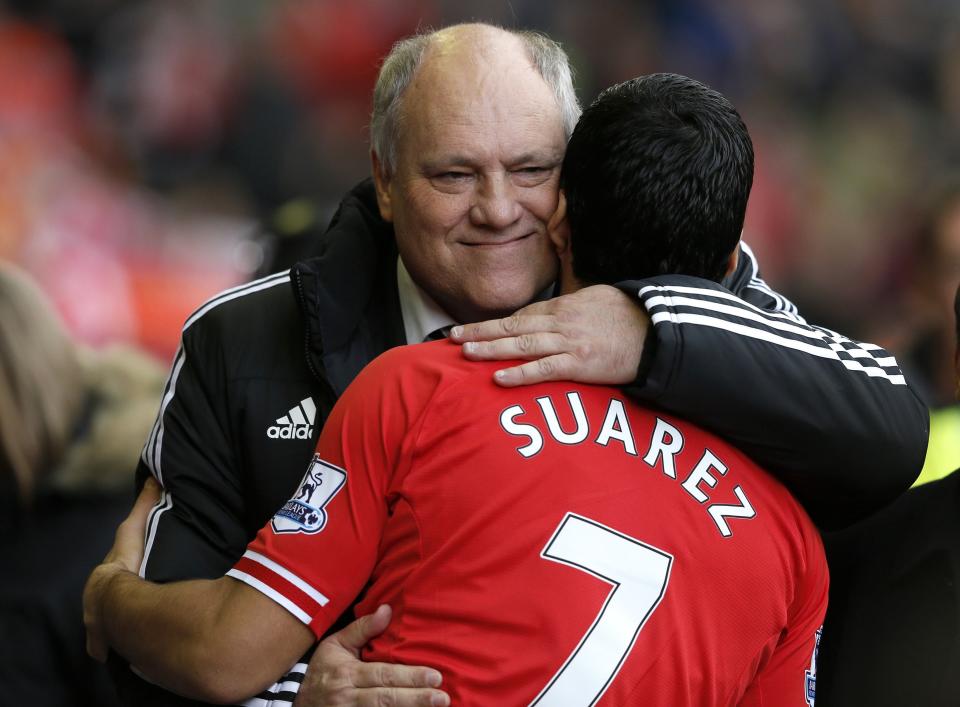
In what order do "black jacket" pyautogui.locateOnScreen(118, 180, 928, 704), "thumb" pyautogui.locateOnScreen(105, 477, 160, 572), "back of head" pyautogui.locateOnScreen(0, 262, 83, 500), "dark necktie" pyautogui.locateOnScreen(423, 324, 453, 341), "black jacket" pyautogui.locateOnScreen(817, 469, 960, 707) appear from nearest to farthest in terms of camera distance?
1. "black jacket" pyautogui.locateOnScreen(118, 180, 928, 704)
2. "black jacket" pyautogui.locateOnScreen(817, 469, 960, 707)
3. "thumb" pyautogui.locateOnScreen(105, 477, 160, 572)
4. "dark necktie" pyautogui.locateOnScreen(423, 324, 453, 341)
5. "back of head" pyautogui.locateOnScreen(0, 262, 83, 500)

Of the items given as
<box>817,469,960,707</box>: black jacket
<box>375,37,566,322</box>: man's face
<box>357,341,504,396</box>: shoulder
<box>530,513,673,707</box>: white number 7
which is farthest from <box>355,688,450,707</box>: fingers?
<box>375,37,566,322</box>: man's face

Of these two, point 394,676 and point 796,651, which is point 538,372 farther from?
point 796,651

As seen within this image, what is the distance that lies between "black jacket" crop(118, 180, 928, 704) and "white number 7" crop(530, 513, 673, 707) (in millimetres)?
188

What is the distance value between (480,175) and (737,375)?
2.49 ft

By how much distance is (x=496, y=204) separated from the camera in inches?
76.1

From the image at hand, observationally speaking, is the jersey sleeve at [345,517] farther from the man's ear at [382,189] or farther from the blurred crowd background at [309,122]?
the blurred crowd background at [309,122]

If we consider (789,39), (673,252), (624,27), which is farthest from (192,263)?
(673,252)

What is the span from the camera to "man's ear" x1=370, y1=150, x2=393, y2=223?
2.15 m

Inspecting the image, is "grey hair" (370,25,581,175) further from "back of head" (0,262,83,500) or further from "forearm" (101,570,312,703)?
"back of head" (0,262,83,500)

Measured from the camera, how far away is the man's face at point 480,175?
Answer: 6.39 feet

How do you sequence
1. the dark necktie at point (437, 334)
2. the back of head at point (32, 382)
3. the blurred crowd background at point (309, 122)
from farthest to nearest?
the blurred crowd background at point (309, 122), the back of head at point (32, 382), the dark necktie at point (437, 334)

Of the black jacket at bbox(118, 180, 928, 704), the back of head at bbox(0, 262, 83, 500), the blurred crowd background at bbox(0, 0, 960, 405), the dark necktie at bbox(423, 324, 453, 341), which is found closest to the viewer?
the black jacket at bbox(118, 180, 928, 704)

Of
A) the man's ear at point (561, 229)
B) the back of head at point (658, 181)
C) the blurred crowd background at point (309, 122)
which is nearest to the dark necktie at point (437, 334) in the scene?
the man's ear at point (561, 229)

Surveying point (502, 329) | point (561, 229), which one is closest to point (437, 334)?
point (561, 229)
